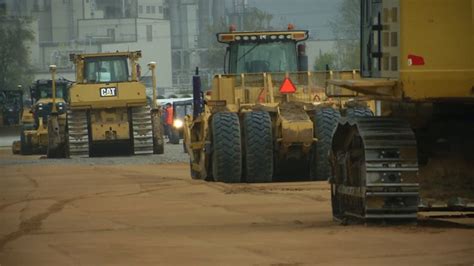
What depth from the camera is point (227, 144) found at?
80.7ft

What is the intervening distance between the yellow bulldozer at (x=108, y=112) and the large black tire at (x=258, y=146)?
17.2 m

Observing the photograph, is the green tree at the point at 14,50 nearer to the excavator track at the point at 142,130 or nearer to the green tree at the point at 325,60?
the excavator track at the point at 142,130

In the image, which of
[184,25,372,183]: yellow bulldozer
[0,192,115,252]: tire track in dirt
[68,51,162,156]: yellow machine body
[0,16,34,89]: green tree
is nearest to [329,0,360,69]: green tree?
[0,16,34,89]: green tree

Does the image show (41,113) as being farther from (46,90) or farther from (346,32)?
(346,32)

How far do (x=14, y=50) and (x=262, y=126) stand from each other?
798 inches

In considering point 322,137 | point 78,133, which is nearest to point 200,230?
point 322,137

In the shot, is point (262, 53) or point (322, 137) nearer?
point (322, 137)

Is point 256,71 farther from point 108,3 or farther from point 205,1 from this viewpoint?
point 205,1

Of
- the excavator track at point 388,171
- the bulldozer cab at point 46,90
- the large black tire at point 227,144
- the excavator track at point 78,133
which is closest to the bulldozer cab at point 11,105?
the bulldozer cab at point 46,90

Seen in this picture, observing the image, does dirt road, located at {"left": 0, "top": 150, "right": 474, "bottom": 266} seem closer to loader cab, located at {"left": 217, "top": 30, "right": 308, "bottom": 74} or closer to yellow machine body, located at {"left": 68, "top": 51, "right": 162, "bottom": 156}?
loader cab, located at {"left": 217, "top": 30, "right": 308, "bottom": 74}

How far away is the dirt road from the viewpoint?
1222cm

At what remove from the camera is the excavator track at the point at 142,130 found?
137 feet

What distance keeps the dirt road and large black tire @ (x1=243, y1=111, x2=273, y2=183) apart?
47cm

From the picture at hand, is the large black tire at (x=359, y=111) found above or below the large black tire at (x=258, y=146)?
above
